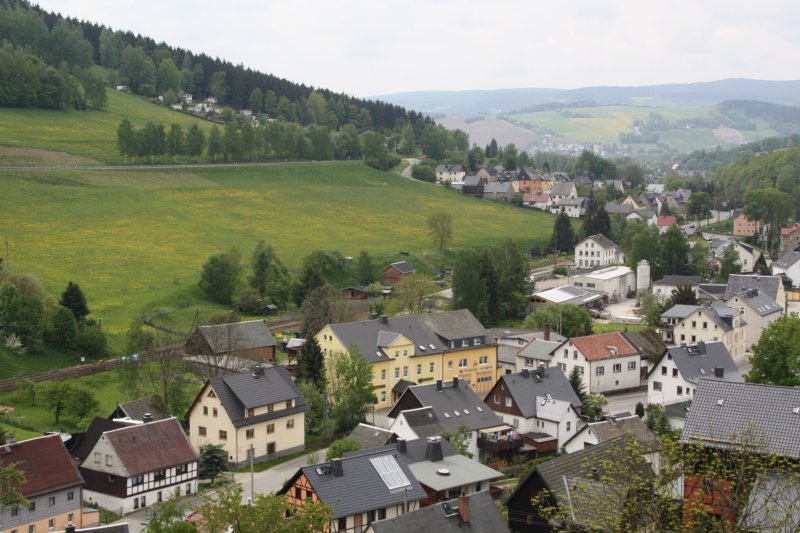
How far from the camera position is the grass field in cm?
8444

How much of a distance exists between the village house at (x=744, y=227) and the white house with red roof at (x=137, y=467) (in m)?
114

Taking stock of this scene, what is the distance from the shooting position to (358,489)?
3488cm

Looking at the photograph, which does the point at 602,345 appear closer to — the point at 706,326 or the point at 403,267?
the point at 706,326

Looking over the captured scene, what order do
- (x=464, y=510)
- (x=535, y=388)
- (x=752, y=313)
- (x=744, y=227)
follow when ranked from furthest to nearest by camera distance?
1. (x=744, y=227)
2. (x=752, y=313)
3. (x=535, y=388)
4. (x=464, y=510)

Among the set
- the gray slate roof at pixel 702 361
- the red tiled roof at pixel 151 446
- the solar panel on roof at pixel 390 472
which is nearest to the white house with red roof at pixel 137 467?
the red tiled roof at pixel 151 446

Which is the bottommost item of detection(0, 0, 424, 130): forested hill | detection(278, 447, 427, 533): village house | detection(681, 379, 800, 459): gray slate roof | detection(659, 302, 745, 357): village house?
detection(659, 302, 745, 357): village house

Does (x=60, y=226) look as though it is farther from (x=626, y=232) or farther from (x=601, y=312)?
(x=626, y=232)

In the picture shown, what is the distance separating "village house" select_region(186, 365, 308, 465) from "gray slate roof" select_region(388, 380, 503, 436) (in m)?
5.61

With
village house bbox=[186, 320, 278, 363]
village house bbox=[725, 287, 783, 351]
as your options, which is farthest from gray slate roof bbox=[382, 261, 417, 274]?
village house bbox=[725, 287, 783, 351]

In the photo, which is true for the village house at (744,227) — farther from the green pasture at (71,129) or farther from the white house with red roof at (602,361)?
the green pasture at (71,129)

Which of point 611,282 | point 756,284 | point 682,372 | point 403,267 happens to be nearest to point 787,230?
point 611,282

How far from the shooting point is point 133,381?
5609 cm

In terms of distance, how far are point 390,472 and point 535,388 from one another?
1934 cm

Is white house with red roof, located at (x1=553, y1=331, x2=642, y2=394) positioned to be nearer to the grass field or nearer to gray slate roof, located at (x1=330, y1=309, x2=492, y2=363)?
gray slate roof, located at (x1=330, y1=309, x2=492, y2=363)
